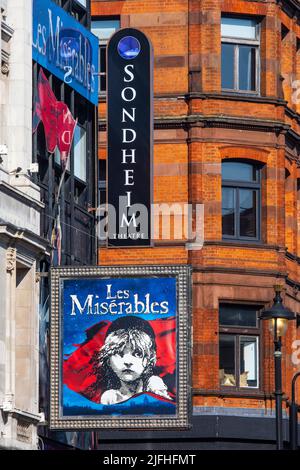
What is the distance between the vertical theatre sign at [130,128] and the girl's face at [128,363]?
22.8 feet

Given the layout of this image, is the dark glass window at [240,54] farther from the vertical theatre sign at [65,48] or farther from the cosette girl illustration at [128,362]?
the cosette girl illustration at [128,362]

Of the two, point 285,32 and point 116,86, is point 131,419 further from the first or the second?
point 285,32

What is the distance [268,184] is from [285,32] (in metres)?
5.47

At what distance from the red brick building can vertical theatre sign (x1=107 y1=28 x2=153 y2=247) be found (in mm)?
9694

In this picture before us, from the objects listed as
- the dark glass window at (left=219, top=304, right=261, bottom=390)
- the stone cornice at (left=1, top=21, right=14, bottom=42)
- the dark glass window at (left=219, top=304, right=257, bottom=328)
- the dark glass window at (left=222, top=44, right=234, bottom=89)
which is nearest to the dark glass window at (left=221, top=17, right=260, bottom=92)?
the dark glass window at (left=222, top=44, right=234, bottom=89)

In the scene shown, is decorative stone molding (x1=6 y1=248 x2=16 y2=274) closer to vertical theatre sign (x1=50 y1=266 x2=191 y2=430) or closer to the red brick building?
vertical theatre sign (x1=50 y1=266 x2=191 y2=430)

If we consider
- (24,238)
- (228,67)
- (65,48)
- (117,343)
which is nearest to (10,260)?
(24,238)

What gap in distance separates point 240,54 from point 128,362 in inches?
816

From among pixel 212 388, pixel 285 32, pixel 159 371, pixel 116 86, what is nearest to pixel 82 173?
pixel 116 86

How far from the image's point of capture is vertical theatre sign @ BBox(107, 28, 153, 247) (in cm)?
4788

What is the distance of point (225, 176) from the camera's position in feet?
193

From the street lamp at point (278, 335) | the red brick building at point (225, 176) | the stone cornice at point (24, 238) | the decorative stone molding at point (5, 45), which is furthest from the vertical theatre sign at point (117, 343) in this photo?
the red brick building at point (225, 176)

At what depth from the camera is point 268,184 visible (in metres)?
59.0

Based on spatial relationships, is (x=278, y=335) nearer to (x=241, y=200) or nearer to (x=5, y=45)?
(x=5, y=45)
